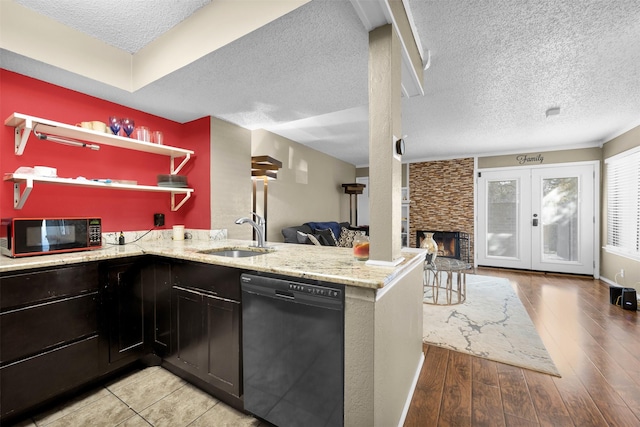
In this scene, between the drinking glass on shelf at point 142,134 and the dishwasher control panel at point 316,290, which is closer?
the dishwasher control panel at point 316,290

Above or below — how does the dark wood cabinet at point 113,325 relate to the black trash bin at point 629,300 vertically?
above

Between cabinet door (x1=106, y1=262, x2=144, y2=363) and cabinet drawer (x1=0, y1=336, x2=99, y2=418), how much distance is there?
0.13 metres

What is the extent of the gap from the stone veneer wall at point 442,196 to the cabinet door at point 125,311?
18.2 ft

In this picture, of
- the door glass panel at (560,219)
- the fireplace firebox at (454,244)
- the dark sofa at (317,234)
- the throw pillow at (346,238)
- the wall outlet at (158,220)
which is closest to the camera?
the wall outlet at (158,220)

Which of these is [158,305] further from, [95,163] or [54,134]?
[54,134]

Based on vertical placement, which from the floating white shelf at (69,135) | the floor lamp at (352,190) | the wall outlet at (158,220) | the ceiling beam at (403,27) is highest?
the ceiling beam at (403,27)

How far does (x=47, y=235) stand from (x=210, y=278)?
3.98ft

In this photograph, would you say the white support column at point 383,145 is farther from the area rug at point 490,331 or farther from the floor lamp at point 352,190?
the floor lamp at point 352,190

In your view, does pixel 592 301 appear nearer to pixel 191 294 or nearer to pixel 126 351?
pixel 191 294

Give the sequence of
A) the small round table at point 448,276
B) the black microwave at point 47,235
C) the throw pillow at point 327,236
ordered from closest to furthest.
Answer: the black microwave at point 47,235 → the small round table at point 448,276 → the throw pillow at point 327,236

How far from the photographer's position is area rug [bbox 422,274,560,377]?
226 centimetres

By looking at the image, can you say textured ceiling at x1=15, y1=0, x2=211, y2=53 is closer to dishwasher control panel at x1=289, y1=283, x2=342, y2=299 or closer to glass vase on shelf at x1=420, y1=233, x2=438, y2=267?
dishwasher control panel at x1=289, y1=283, x2=342, y2=299

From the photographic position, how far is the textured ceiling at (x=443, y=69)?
5.36ft

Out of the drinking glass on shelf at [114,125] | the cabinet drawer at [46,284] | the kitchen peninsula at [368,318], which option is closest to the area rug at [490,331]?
the kitchen peninsula at [368,318]
